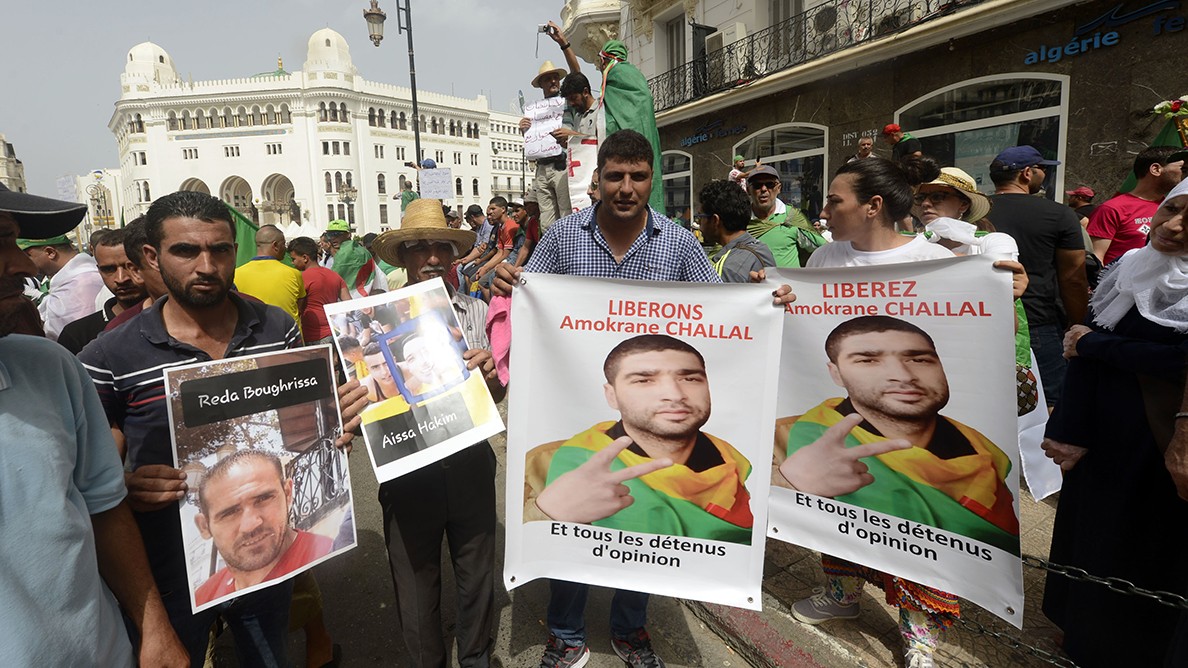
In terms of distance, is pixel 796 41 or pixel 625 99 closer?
pixel 625 99

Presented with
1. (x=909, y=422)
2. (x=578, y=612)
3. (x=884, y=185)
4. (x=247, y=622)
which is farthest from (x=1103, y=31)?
(x=247, y=622)

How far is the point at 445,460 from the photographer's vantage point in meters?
2.35

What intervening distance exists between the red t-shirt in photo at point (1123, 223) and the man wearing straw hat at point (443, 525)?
4.51 meters

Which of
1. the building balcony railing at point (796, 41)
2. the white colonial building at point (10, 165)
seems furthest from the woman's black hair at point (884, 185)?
the white colonial building at point (10, 165)

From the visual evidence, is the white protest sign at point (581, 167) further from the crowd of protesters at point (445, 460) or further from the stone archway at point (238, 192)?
the stone archway at point (238, 192)

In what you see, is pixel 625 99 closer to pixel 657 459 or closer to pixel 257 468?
pixel 657 459

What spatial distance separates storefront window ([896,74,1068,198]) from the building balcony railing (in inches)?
56.1

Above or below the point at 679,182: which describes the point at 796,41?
above

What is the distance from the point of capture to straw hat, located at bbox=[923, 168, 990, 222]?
351 cm

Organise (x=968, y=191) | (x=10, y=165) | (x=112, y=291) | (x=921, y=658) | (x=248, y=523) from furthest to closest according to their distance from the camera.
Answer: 1. (x=10, y=165)
2. (x=968, y=191)
3. (x=112, y=291)
4. (x=921, y=658)
5. (x=248, y=523)

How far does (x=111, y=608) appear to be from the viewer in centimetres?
148

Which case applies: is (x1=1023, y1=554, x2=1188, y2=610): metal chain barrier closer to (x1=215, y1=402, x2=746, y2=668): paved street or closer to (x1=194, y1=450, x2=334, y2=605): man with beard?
(x1=215, y1=402, x2=746, y2=668): paved street

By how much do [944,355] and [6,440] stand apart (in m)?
2.78

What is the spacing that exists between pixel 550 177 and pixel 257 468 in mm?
4059
